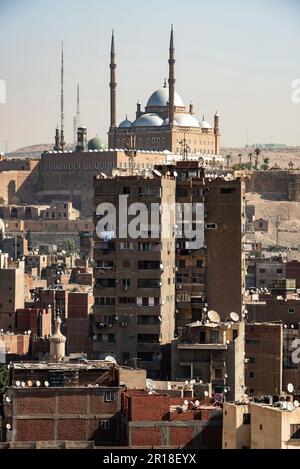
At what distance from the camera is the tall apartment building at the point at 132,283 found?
112 feet

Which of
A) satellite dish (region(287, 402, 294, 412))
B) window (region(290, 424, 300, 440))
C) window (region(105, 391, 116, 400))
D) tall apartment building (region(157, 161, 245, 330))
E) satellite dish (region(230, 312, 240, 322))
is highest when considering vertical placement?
tall apartment building (region(157, 161, 245, 330))

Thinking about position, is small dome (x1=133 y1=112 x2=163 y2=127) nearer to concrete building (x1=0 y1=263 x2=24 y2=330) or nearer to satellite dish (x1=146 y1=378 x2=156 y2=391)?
concrete building (x1=0 y1=263 x2=24 y2=330)

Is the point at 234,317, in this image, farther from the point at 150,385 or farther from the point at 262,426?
the point at 262,426

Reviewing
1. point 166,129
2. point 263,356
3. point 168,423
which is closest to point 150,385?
point 168,423

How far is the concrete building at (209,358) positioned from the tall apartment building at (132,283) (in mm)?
1677

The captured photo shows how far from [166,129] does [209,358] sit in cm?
6299

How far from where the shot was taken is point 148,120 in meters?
95.6

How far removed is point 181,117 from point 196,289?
5970cm

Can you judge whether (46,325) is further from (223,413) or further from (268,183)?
(268,183)

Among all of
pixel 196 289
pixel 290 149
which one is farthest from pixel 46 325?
pixel 290 149

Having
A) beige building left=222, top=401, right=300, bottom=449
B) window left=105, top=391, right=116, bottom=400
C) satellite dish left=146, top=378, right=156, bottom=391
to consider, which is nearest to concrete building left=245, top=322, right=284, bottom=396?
satellite dish left=146, top=378, right=156, bottom=391
